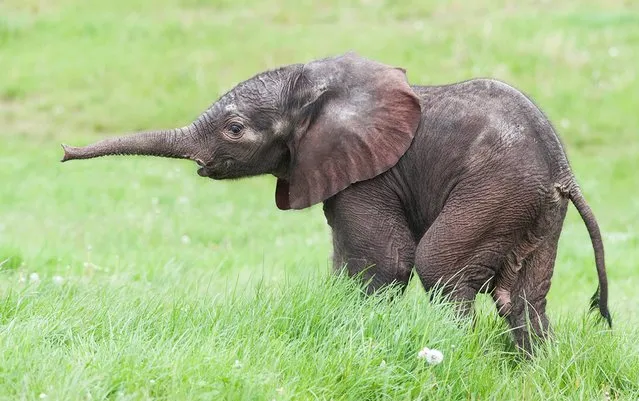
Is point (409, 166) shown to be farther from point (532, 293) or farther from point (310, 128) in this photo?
point (532, 293)

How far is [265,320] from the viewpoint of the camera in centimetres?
611

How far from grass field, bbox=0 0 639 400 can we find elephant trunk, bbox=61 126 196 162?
0.84 metres

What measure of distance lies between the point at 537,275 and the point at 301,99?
69.3 inches

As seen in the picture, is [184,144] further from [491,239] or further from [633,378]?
[633,378]

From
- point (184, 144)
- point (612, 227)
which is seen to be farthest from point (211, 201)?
point (184, 144)

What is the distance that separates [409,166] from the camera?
6.81 meters

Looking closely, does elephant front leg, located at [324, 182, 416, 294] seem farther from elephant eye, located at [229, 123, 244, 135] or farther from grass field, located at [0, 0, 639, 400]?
elephant eye, located at [229, 123, 244, 135]

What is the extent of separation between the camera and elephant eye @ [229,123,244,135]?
693 cm

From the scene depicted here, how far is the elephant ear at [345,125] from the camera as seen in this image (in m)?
6.80

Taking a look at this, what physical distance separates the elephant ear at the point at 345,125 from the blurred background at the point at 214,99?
73.8 inches

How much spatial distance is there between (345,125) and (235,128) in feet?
2.20

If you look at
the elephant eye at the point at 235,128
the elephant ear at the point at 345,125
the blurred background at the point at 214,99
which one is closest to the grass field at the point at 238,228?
the blurred background at the point at 214,99

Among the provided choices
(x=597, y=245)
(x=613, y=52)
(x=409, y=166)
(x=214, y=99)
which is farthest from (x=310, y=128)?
(x=613, y=52)

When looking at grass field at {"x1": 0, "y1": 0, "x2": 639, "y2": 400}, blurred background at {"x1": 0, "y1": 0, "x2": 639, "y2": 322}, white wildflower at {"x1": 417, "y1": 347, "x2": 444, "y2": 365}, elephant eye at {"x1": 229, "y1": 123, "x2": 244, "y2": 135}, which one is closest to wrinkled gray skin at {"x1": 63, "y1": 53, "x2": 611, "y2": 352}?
elephant eye at {"x1": 229, "y1": 123, "x2": 244, "y2": 135}
